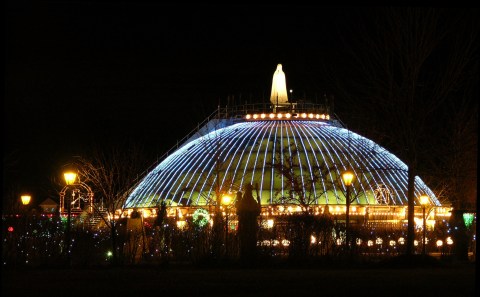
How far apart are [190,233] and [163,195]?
37.1 m

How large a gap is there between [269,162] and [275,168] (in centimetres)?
651

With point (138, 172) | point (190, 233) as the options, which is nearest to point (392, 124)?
point (190, 233)

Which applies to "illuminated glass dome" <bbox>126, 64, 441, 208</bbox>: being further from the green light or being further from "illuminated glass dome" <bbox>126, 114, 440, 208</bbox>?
the green light

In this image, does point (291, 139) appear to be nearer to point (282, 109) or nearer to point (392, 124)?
point (282, 109)

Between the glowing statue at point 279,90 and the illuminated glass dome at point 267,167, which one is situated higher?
the glowing statue at point 279,90

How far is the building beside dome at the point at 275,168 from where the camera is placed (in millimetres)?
63344

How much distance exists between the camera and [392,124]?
108 feet

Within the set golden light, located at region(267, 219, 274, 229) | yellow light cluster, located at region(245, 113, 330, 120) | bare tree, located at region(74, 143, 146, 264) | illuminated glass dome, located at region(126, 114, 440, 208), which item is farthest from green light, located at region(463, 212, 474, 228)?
yellow light cluster, located at region(245, 113, 330, 120)

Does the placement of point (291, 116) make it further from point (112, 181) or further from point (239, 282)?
point (239, 282)

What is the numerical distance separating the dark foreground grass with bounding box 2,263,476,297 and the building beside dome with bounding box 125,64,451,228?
102ft

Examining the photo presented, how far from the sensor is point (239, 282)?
20.6 meters

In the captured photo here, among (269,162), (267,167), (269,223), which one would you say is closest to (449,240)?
(269,223)

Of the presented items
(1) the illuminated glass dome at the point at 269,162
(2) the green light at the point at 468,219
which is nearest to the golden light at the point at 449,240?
(2) the green light at the point at 468,219

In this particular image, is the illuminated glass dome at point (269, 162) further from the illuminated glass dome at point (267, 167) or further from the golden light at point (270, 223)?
the golden light at point (270, 223)
